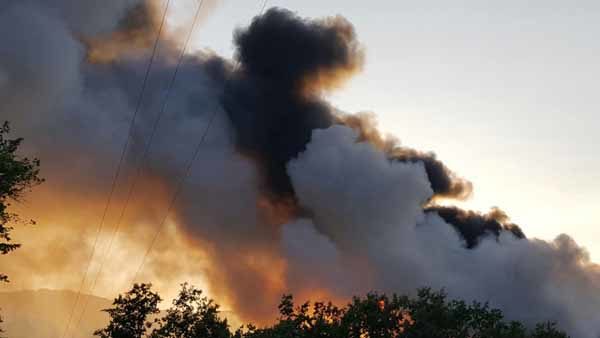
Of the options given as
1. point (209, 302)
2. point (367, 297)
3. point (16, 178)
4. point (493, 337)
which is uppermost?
point (209, 302)

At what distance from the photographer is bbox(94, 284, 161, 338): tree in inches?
3829

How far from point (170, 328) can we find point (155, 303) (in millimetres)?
6012

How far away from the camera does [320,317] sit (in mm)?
77438

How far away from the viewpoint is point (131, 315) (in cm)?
9888

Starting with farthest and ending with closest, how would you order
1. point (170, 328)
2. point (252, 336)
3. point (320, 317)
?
1. point (170, 328)
2. point (252, 336)
3. point (320, 317)

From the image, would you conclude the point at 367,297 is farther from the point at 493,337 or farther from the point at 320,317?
the point at 493,337

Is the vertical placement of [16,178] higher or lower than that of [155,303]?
lower

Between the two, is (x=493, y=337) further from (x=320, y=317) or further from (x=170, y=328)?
(x=170, y=328)

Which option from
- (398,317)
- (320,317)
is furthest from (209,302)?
(398,317)

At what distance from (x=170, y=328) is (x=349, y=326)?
35.4 meters

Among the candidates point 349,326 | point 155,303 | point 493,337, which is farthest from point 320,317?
point 155,303

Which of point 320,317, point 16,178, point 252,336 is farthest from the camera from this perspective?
point 252,336

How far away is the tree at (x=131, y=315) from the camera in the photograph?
97250mm

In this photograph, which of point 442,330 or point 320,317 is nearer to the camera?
point 442,330
